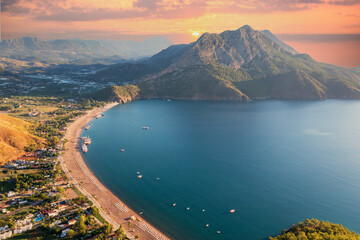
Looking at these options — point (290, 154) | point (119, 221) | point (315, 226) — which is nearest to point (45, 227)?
point (119, 221)

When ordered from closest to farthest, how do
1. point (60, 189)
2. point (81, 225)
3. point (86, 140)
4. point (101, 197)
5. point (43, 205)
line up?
point (81, 225) → point (43, 205) → point (60, 189) → point (101, 197) → point (86, 140)

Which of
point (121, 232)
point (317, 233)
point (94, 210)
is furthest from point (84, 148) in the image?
point (317, 233)

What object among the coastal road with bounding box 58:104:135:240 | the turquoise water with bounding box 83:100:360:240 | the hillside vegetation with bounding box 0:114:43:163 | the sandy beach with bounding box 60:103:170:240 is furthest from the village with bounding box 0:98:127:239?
the turquoise water with bounding box 83:100:360:240

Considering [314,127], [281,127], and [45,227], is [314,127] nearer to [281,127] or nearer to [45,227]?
[281,127]

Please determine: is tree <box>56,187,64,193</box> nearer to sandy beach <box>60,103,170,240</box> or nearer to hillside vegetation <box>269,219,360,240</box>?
sandy beach <box>60,103,170,240</box>

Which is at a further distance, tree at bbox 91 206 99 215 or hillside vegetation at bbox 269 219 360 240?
tree at bbox 91 206 99 215

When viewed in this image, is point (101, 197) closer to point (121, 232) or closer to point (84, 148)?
point (121, 232)
